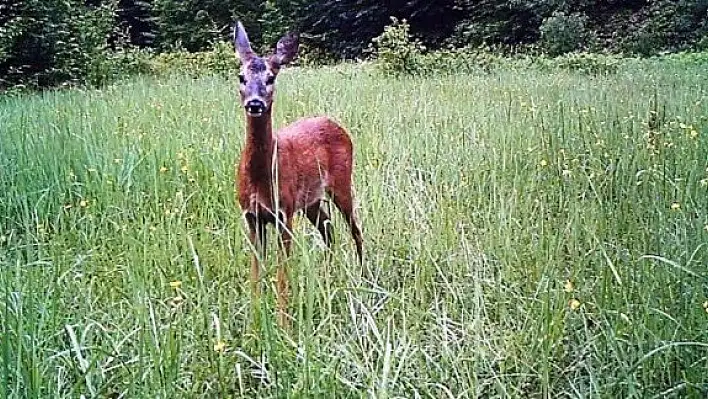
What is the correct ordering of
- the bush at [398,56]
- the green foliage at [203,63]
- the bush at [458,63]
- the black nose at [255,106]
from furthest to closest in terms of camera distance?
the green foliage at [203,63] → the bush at [458,63] → the bush at [398,56] → the black nose at [255,106]

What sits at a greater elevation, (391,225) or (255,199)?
(255,199)

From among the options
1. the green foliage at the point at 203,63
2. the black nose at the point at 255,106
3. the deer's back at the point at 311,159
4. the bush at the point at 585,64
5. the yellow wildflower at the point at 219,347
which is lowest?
the green foliage at the point at 203,63

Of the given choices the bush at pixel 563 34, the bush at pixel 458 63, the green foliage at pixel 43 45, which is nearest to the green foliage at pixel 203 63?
the green foliage at pixel 43 45

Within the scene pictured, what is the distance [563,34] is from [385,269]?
1599 cm

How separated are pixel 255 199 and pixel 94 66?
1087 cm

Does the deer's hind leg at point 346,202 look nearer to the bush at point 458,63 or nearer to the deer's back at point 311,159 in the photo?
the deer's back at point 311,159

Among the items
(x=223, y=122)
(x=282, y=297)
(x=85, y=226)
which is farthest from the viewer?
(x=223, y=122)

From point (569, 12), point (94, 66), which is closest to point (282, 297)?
point (94, 66)

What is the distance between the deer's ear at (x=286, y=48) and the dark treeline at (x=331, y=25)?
859 cm

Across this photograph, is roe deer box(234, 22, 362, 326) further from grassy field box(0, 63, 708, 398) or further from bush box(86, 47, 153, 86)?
bush box(86, 47, 153, 86)

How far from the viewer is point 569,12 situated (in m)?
20.2

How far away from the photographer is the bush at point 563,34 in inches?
717

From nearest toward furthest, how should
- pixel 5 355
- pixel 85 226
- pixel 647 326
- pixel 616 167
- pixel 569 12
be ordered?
pixel 5 355 → pixel 647 326 → pixel 85 226 → pixel 616 167 → pixel 569 12

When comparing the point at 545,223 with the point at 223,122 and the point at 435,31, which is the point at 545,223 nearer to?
the point at 223,122
